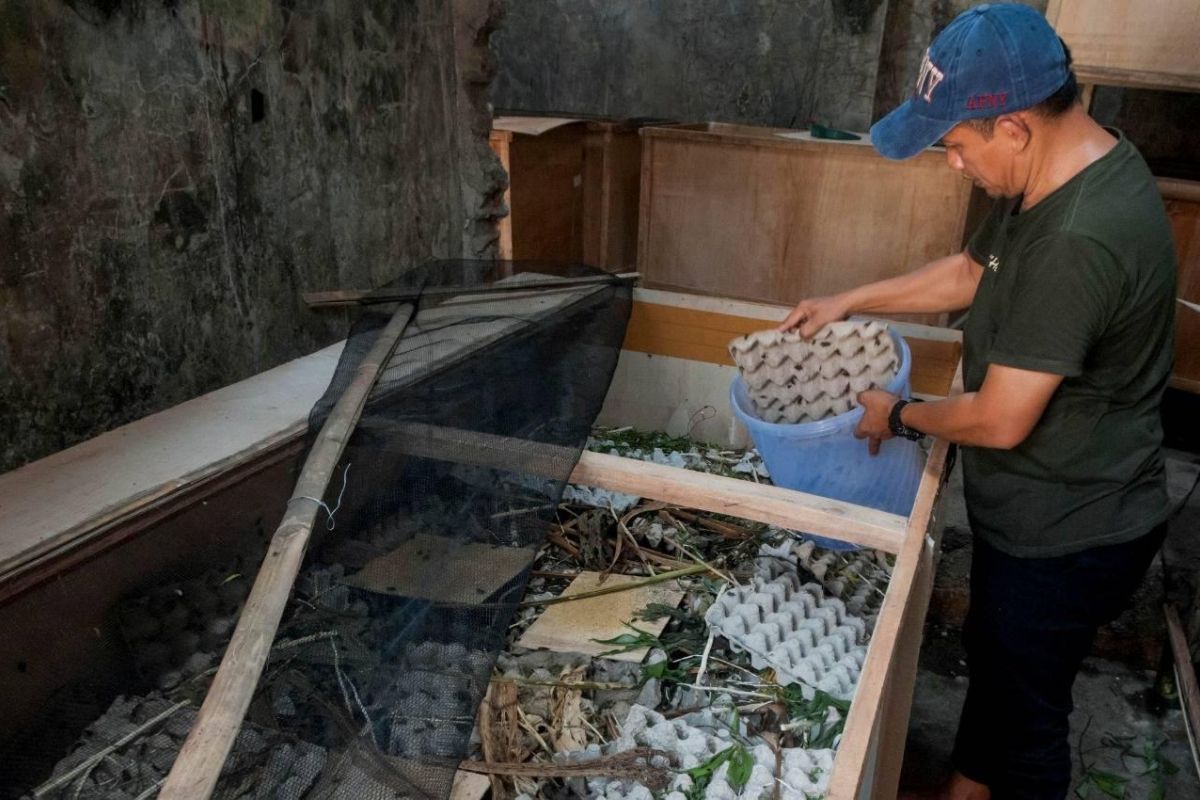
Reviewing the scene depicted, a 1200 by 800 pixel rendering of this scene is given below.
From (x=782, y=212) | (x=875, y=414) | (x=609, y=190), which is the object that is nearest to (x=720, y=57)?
(x=609, y=190)

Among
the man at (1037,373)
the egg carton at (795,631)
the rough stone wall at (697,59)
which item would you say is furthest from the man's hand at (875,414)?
the rough stone wall at (697,59)

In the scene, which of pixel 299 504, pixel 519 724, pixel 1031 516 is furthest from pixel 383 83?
pixel 1031 516

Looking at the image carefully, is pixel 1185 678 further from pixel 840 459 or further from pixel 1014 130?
pixel 1014 130

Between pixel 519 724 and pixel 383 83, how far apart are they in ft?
7.39

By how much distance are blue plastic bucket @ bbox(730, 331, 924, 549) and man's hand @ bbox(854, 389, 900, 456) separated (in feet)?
0.14

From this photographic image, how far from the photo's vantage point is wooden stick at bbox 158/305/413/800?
1.11 metres

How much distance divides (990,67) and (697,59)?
5286mm

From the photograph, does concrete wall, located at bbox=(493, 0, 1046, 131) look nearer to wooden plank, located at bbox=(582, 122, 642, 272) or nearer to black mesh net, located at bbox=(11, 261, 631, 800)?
wooden plank, located at bbox=(582, 122, 642, 272)

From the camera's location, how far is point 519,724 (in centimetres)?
182

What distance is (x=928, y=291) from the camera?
7.00 feet

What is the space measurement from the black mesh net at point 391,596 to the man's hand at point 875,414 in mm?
681

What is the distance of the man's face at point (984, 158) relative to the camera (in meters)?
1.55

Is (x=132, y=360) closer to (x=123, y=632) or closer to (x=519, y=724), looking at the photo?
(x=123, y=632)

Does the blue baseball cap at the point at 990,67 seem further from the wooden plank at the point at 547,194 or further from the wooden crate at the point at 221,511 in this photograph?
the wooden plank at the point at 547,194
